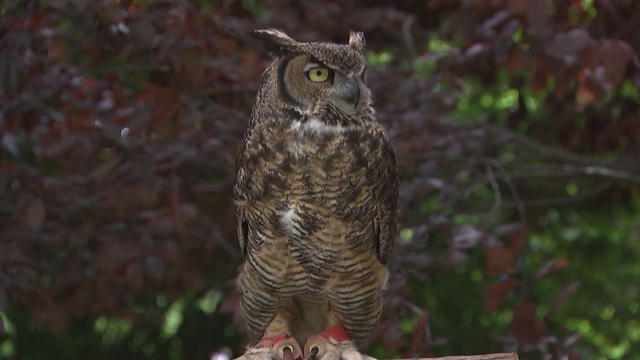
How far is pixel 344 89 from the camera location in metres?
2.63

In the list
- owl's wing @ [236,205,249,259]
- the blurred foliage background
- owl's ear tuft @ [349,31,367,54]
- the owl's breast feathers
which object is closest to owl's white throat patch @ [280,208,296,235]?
the owl's breast feathers

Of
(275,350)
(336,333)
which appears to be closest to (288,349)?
(275,350)

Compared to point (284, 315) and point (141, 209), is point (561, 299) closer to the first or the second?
point (284, 315)

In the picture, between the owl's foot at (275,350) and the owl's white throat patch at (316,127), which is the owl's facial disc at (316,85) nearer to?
the owl's white throat patch at (316,127)

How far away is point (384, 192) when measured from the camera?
9.45 ft

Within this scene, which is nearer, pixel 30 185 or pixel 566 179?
pixel 30 185

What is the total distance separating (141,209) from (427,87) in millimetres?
1201

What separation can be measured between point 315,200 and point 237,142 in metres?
1.02

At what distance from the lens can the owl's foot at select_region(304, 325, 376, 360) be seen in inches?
113

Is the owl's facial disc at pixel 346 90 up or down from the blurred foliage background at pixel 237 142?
up

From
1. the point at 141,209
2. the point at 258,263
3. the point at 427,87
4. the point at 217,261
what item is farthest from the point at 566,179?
the point at 258,263

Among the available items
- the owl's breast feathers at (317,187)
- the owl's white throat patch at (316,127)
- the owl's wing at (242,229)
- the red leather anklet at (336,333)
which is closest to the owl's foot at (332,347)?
the red leather anklet at (336,333)

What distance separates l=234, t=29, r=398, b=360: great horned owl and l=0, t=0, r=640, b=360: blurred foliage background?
0.47 metres

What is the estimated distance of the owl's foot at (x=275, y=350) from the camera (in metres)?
2.88
